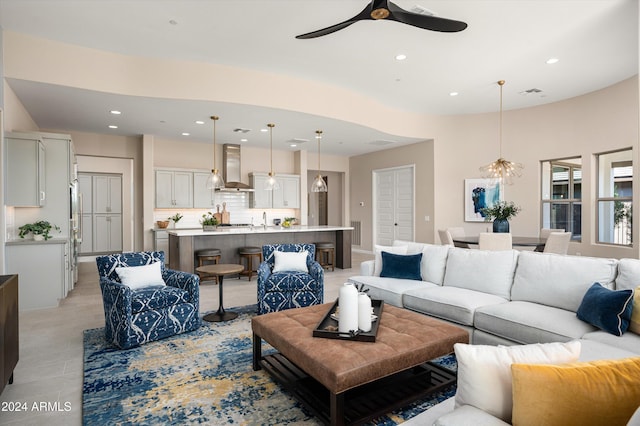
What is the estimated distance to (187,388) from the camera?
258 cm

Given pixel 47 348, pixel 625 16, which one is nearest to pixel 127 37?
pixel 47 348

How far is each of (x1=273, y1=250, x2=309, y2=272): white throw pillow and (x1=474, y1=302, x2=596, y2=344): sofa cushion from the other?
2171mm

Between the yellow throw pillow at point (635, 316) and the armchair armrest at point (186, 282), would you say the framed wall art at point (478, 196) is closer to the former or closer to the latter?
the yellow throw pillow at point (635, 316)

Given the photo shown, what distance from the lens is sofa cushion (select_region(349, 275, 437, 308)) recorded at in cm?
378

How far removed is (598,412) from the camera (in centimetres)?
113

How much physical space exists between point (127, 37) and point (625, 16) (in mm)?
5736

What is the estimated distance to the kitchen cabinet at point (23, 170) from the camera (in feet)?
15.2

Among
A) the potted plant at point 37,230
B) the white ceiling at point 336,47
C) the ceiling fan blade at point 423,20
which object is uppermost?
the white ceiling at point 336,47

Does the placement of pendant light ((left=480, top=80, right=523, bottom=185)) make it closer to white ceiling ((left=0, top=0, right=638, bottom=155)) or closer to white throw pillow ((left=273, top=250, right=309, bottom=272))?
white ceiling ((left=0, top=0, right=638, bottom=155))

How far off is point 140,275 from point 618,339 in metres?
4.01

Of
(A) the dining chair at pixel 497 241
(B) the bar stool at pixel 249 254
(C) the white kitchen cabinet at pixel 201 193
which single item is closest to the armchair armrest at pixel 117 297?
(B) the bar stool at pixel 249 254

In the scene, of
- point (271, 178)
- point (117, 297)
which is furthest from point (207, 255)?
point (117, 297)

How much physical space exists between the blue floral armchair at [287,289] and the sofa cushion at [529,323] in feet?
6.07

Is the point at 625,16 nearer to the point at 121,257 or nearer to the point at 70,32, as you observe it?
the point at 121,257
